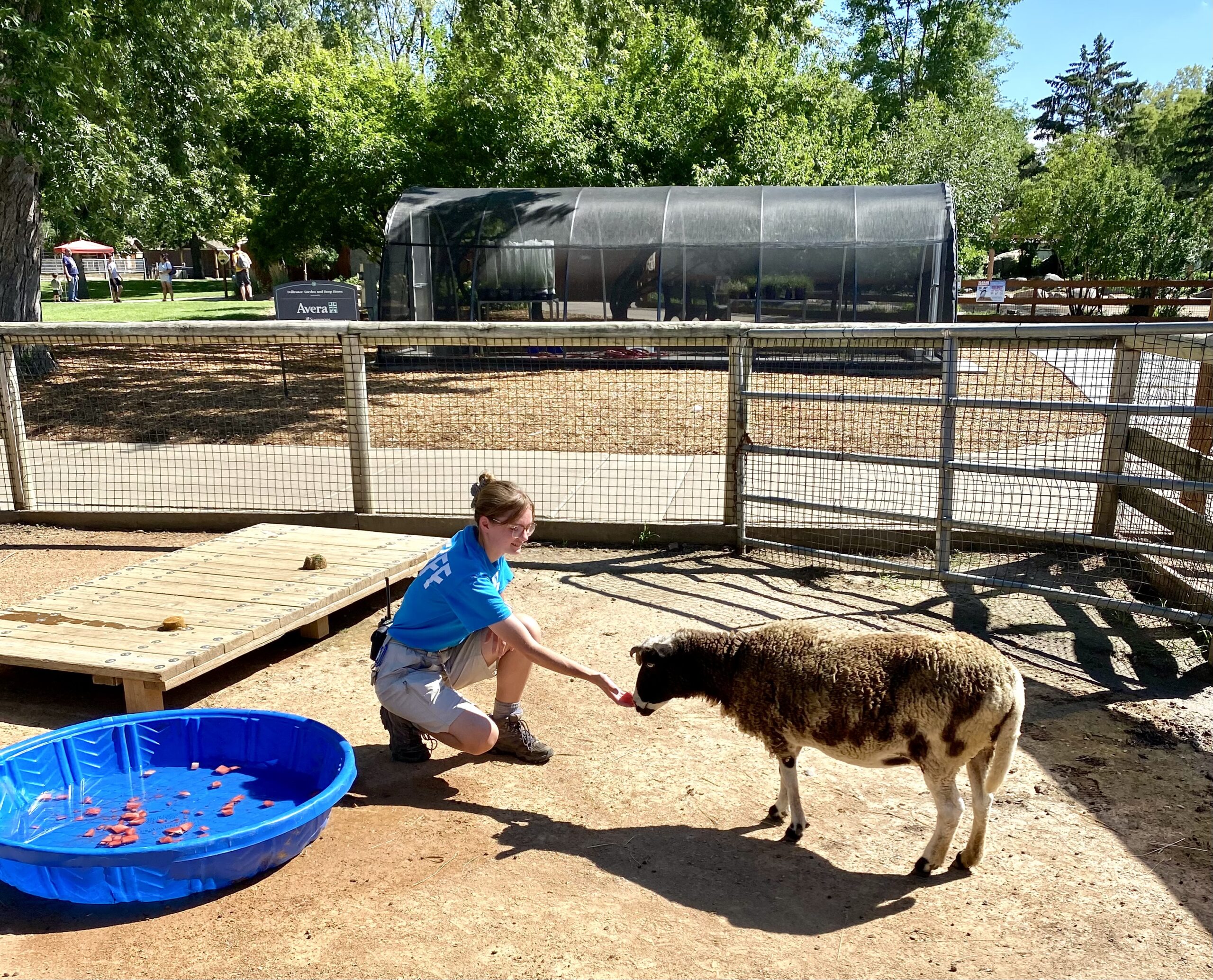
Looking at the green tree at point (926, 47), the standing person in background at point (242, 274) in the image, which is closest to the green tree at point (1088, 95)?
the green tree at point (926, 47)

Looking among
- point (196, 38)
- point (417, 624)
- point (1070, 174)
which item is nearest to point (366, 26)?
point (1070, 174)

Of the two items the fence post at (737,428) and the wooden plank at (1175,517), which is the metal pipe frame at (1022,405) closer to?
the fence post at (737,428)

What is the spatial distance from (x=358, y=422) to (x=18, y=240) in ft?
34.4

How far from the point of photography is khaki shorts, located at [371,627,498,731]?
158 inches

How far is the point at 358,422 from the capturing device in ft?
24.4

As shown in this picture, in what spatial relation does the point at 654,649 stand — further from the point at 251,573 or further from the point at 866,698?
the point at 251,573

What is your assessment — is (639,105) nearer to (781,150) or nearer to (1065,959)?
(781,150)

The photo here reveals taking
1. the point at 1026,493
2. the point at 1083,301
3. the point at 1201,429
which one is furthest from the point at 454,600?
the point at 1083,301

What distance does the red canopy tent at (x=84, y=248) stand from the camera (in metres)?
53.7

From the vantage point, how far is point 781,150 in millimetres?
21016

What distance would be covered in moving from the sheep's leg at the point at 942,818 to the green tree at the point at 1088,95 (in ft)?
374

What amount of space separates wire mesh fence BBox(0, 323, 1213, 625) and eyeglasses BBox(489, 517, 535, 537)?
3051 millimetres

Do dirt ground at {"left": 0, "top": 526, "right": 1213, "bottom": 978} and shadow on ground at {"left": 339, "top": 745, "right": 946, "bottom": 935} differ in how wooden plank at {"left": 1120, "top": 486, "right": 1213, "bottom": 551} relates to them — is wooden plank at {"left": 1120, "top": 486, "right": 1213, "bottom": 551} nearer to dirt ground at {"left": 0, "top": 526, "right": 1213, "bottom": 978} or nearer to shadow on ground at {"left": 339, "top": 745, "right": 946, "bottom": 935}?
dirt ground at {"left": 0, "top": 526, "right": 1213, "bottom": 978}

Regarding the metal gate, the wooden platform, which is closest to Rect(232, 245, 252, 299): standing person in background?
the wooden platform
